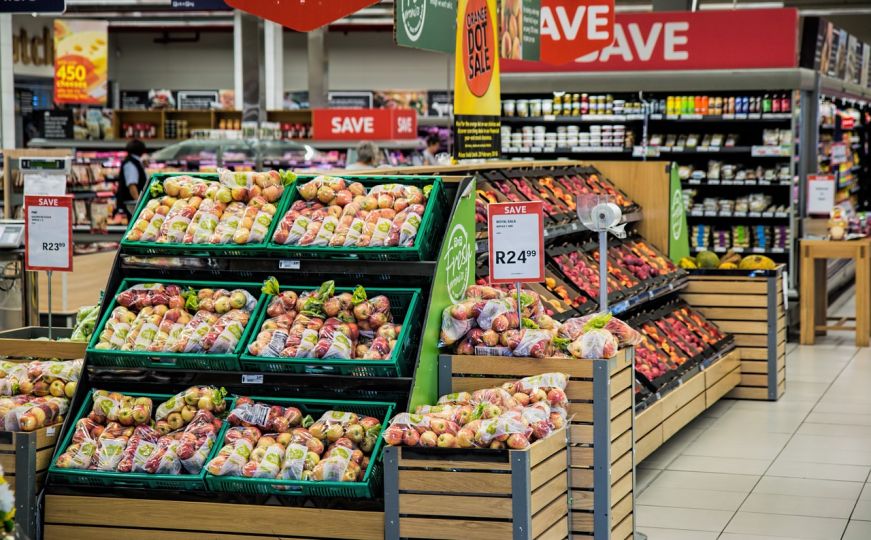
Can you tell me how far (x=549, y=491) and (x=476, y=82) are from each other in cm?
343

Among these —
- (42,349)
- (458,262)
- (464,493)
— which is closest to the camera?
(464,493)

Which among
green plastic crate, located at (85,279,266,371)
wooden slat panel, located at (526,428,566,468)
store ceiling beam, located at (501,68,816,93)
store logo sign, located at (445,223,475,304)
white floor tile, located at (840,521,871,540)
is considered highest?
store ceiling beam, located at (501,68,816,93)

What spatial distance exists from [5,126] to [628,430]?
12433 mm

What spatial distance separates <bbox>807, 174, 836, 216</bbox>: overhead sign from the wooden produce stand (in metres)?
3.49

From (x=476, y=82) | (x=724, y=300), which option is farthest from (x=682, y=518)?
(x=724, y=300)

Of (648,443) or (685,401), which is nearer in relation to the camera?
(648,443)

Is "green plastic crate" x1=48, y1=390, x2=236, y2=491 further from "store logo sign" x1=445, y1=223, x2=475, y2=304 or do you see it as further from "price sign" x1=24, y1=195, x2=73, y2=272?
"price sign" x1=24, y1=195, x2=73, y2=272

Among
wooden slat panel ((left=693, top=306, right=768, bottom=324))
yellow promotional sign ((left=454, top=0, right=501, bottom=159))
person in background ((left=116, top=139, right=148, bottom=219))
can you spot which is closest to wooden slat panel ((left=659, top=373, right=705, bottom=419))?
wooden slat panel ((left=693, top=306, right=768, bottom=324))

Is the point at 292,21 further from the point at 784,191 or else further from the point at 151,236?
the point at 784,191

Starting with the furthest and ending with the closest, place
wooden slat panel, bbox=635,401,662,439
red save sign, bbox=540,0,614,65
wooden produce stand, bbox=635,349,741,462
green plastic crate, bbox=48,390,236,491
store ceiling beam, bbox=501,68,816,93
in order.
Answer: store ceiling beam, bbox=501,68,816,93, red save sign, bbox=540,0,614,65, wooden produce stand, bbox=635,349,741,462, wooden slat panel, bbox=635,401,662,439, green plastic crate, bbox=48,390,236,491

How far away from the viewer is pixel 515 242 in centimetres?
467

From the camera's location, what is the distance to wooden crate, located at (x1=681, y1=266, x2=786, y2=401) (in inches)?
326

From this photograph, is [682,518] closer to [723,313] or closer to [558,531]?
[558,531]

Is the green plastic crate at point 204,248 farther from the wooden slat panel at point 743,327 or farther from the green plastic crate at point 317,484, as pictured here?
the wooden slat panel at point 743,327
